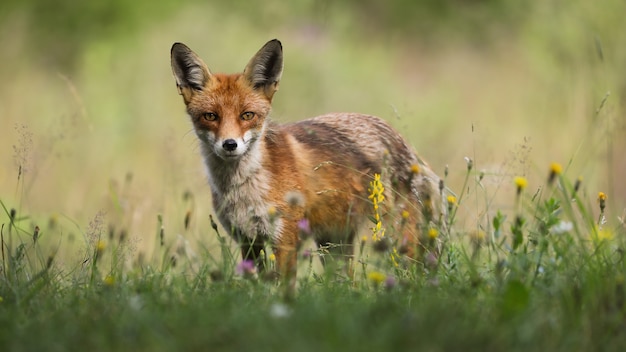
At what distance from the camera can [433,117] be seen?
12.0 meters

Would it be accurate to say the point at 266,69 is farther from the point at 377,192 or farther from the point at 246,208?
the point at 377,192

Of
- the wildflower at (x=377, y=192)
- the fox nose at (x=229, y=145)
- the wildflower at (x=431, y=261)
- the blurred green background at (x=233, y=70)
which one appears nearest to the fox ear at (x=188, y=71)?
the fox nose at (x=229, y=145)

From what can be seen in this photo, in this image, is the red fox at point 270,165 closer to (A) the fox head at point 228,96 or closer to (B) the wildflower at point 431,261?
(A) the fox head at point 228,96

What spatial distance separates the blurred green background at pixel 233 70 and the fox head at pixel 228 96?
6.24ft

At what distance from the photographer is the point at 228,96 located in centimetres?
531

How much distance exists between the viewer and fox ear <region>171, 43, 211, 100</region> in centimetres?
541

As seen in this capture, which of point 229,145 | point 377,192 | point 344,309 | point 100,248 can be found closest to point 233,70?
point 229,145

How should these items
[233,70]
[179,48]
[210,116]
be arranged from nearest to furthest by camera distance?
[210,116]
[179,48]
[233,70]

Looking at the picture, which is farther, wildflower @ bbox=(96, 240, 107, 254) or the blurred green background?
the blurred green background

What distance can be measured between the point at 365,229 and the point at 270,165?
1024 millimetres

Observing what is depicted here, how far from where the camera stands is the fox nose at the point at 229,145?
4996 millimetres

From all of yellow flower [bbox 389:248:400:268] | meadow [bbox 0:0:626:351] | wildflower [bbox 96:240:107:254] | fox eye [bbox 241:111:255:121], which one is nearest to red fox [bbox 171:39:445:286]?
fox eye [bbox 241:111:255:121]

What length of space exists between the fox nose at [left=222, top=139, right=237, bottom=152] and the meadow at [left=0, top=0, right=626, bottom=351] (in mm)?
383

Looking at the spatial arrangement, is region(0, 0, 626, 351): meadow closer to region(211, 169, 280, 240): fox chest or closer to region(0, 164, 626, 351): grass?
region(0, 164, 626, 351): grass
